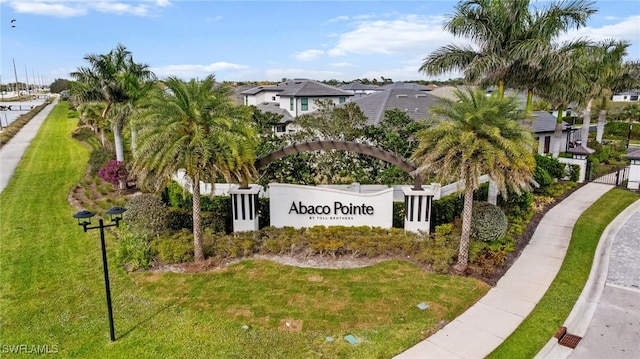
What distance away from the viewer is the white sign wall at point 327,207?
14.5 m

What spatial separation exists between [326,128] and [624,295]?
43.5 ft

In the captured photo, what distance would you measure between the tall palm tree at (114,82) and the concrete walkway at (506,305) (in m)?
18.0

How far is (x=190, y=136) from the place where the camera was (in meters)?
11.6

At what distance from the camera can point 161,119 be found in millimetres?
11523

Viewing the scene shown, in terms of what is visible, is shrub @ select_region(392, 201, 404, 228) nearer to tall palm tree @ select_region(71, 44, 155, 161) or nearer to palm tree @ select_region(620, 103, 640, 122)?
tall palm tree @ select_region(71, 44, 155, 161)

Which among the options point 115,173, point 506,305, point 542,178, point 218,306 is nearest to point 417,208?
point 506,305

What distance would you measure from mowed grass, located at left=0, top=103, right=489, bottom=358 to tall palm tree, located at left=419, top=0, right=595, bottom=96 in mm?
8266

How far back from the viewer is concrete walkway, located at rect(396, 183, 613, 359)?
8.55 metres

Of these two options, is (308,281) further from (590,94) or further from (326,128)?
(590,94)

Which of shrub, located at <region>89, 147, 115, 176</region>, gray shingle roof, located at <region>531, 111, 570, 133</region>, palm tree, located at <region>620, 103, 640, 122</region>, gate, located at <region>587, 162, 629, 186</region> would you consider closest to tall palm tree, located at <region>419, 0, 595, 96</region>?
gate, located at <region>587, 162, 629, 186</region>

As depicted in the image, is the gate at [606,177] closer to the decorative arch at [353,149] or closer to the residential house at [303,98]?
the decorative arch at [353,149]

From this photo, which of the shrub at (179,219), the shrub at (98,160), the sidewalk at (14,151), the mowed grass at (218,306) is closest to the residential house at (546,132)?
the mowed grass at (218,306)

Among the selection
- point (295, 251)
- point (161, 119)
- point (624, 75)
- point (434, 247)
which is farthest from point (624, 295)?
point (624, 75)

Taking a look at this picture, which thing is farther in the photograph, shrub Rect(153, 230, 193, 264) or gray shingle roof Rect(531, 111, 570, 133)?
gray shingle roof Rect(531, 111, 570, 133)
